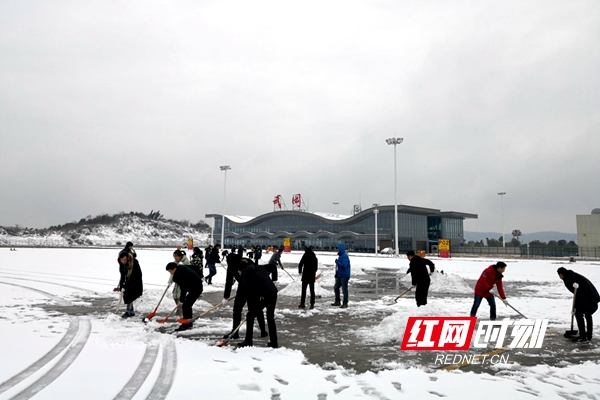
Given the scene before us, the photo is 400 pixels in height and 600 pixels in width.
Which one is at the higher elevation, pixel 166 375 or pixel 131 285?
pixel 131 285

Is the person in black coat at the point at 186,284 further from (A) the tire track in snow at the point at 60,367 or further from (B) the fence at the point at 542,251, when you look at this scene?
(B) the fence at the point at 542,251

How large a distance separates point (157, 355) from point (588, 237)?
238 feet

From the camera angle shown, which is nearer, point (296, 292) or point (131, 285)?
point (131, 285)

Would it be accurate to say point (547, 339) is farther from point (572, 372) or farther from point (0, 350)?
point (0, 350)

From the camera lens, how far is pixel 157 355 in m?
6.20

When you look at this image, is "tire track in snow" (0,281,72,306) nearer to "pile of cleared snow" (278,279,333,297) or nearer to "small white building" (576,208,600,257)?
"pile of cleared snow" (278,279,333,297)

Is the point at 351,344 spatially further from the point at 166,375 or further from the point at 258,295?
the point at 166,375

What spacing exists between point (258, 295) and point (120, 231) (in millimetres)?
136374

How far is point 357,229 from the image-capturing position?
79375 mm

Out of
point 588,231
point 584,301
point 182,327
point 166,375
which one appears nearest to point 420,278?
point 584,301

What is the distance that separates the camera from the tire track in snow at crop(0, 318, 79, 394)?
4.88 metres

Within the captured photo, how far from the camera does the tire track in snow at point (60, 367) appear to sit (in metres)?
4.61

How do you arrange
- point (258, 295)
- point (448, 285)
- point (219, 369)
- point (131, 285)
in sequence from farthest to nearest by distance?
point (448, 285)
point (131, 285)
point (258, 295)
point (219, 369)

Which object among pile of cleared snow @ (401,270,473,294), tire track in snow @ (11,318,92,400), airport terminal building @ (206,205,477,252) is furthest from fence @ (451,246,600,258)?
tire track in snow @ (11,318,92,400)
